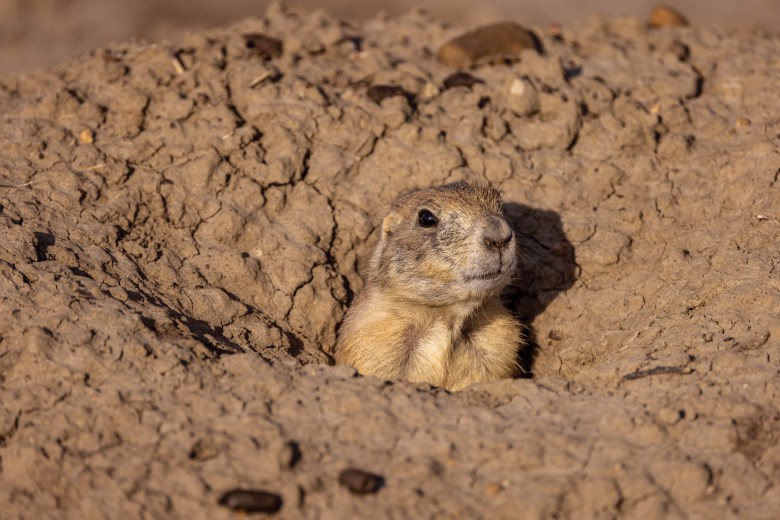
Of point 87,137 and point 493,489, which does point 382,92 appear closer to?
point 87,137

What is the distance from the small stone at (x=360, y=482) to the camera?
4.14 m

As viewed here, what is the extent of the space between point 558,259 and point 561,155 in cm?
98

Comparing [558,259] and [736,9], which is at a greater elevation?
[736,9]

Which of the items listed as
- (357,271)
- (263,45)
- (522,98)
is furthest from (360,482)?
(263,45)

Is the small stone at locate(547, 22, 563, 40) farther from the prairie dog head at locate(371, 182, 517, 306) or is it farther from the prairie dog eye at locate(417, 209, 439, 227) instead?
the prairie dog eye at locate(417, 209, 439, 227)

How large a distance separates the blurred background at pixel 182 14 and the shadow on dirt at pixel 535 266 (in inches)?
236

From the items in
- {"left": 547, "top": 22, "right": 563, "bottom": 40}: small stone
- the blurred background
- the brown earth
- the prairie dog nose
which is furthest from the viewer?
the blurred background

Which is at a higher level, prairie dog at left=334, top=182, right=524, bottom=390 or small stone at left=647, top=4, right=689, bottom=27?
small stone at left=647, top=4, right=689, bottom=27

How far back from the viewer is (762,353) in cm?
513

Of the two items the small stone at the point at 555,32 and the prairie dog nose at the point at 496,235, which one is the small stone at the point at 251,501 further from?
the small stone at the point at 555,32

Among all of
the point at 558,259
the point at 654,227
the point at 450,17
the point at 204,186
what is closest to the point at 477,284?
the point at 558,259

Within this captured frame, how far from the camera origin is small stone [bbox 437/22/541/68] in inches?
328

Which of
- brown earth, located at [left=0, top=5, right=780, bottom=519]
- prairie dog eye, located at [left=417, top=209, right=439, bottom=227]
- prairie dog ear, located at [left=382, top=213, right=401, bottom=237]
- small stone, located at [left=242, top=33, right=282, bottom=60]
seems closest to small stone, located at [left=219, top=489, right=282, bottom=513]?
brown earth, located at [left=0, top=5, right=780, bottom=519]

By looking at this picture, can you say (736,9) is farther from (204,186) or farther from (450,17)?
(204,186)
